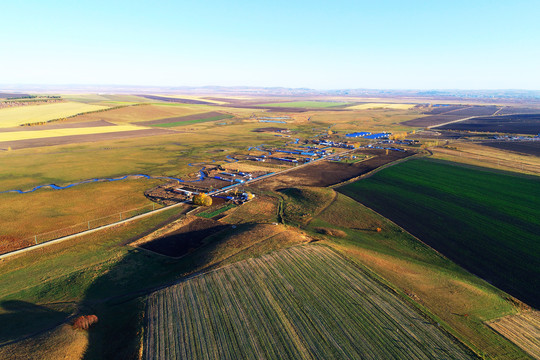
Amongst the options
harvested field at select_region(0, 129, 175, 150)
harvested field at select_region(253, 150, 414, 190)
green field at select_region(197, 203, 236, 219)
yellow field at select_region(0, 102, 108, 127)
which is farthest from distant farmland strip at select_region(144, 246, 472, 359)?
yellow field at select_region(0, 102, 108, 127)

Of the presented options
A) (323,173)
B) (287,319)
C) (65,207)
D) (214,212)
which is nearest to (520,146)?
(323,173)

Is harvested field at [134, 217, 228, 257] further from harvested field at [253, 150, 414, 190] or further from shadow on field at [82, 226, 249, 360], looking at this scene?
harvested field at [253, 150, 414, 190]

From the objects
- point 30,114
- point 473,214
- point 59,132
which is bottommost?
point 473,214

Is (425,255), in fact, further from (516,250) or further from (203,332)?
(203,332)

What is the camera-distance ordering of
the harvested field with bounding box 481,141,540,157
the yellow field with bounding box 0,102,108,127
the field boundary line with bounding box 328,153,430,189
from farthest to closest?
the yellow field with bounding box 0,102,108,127 → the harvested field with bounding box 481,141,540,157 → the field boundary line with bounding box 328,153,430,189

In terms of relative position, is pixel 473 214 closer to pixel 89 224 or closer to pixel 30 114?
pixel 89 224

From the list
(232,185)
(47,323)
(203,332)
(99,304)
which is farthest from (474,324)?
(232,185)
